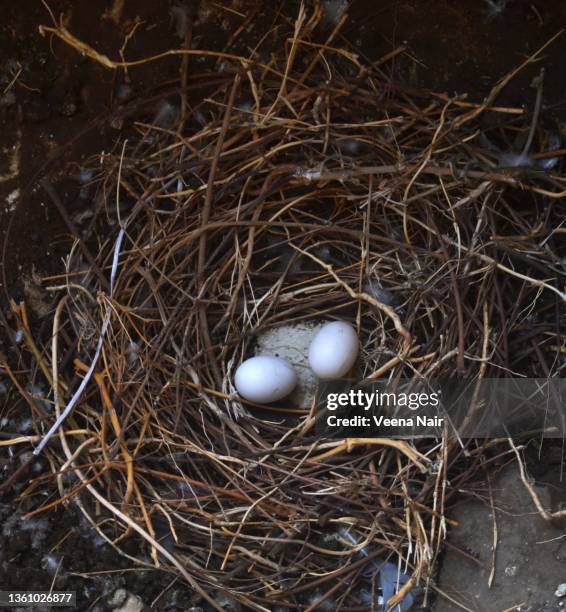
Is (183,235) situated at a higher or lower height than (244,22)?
lower

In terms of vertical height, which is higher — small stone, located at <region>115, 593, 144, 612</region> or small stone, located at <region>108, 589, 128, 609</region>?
small stone, located at <region>108, 589, 128, 609</region>

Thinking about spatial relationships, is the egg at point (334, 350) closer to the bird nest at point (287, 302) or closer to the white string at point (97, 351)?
the bird nest at point (287, 302)

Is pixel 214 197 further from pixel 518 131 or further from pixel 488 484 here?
pixel 488 484

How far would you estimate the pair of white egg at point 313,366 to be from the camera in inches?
65.7

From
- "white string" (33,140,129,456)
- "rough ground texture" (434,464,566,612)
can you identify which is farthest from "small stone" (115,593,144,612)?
"rough ground texture" (434,464,566,612)

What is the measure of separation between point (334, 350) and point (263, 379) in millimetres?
148

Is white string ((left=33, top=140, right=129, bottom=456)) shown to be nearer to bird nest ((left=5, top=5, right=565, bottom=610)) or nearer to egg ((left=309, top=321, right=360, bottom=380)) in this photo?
bird nest ((left=5, top=5, right=565, bottom=610))

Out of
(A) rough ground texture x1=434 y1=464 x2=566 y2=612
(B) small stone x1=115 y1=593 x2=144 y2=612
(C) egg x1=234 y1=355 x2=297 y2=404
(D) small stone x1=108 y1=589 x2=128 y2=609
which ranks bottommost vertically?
(A) rough ground texture x1=434 y1=464 x2=566 y2=612

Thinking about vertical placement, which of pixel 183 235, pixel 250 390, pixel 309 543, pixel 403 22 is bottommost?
pixel 309 543

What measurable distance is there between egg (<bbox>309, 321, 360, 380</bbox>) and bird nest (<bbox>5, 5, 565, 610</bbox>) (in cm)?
8

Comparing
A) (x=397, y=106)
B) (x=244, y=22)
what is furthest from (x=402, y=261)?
(x=244, y=22)

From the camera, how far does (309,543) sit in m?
1.63

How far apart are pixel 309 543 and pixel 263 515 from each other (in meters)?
0.10

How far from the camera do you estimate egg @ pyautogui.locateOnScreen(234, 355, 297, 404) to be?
5.51 feet
